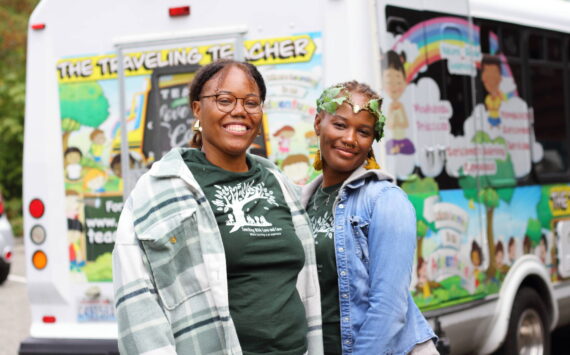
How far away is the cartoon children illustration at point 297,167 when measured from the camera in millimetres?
5297

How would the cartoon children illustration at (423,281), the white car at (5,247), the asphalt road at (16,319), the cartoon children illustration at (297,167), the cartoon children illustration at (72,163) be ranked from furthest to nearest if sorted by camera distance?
the white car at (5,247)
the asphalt road at (16,319)
the cartoon children illustration at (72,163)
the cartoon children illustration at (423,281)
the cartoon children illustration at (297,167)

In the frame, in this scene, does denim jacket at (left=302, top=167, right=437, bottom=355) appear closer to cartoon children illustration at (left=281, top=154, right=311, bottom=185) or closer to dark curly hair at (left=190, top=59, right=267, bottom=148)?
dark curly hair at (left=190, top=59, right=267, bottom=148)

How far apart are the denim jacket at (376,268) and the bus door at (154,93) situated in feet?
8.33

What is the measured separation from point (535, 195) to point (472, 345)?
137 centimetres

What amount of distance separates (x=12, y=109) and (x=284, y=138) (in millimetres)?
15295

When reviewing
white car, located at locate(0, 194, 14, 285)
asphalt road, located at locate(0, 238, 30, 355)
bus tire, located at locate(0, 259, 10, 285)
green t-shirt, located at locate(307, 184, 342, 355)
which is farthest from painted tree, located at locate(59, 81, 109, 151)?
bus tire, located at locate(0, 259, 10, 285)

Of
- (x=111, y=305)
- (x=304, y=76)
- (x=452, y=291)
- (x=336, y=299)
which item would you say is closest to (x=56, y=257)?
(x=111, y=305)

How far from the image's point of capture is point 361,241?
3.15 meters

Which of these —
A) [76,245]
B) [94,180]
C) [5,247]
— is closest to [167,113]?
[94,180]

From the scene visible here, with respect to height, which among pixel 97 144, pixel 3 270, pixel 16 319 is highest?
pixel 97 144

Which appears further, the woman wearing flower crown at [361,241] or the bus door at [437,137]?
the bus door at [437,137]

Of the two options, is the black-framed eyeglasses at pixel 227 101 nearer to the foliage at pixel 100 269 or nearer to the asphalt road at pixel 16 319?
the foliage at pixel 100 269

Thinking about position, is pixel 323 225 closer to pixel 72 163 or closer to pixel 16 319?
pixel 72 163

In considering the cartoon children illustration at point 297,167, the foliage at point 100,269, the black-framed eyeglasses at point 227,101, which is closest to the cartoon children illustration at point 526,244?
the cartoon children illustration at point 297,167
